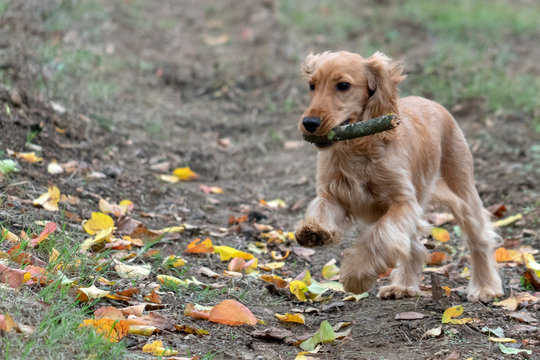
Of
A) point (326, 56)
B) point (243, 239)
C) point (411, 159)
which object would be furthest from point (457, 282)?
point (326, 56)

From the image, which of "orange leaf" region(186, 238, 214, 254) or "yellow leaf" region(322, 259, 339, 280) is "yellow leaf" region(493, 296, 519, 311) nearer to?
"yellow leaf" region(322, 259, 339, 280)

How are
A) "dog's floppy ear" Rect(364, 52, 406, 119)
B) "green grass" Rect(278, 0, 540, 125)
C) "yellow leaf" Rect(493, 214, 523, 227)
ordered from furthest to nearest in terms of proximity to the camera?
"green grass" Rect(278, 0, 540, 125) → "yellow leaf" Rect(493, 214, 523, 227) → "dog's floppy ear" Rect(364, 52, 406, 119)

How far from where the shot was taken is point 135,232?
4.98 metres

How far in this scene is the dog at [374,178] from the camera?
420 centimetres

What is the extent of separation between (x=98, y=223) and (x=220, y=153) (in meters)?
3.35

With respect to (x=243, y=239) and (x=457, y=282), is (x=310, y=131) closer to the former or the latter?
(x=243, y=239)

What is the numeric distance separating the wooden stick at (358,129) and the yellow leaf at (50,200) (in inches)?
78.9

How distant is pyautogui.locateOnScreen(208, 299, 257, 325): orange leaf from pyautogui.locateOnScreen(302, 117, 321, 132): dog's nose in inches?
43.7

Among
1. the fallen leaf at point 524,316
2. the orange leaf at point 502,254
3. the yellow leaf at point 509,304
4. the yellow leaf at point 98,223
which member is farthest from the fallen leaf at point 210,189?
the fallen leaf at point 524,316

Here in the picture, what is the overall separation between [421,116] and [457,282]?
4.50 ft

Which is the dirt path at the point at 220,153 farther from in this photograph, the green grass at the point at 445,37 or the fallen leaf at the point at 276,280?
the green grass at the point at 445,37

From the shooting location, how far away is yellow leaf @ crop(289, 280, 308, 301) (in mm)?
4562

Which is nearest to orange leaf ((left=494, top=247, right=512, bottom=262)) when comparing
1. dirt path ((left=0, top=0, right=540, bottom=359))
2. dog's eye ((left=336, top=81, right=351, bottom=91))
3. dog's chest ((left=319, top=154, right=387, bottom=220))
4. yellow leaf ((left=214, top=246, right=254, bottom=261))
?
dirt path ((left=0, top=0, right=540, bottom=359))

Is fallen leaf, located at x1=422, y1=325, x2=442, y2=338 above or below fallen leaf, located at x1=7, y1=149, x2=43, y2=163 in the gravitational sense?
below
